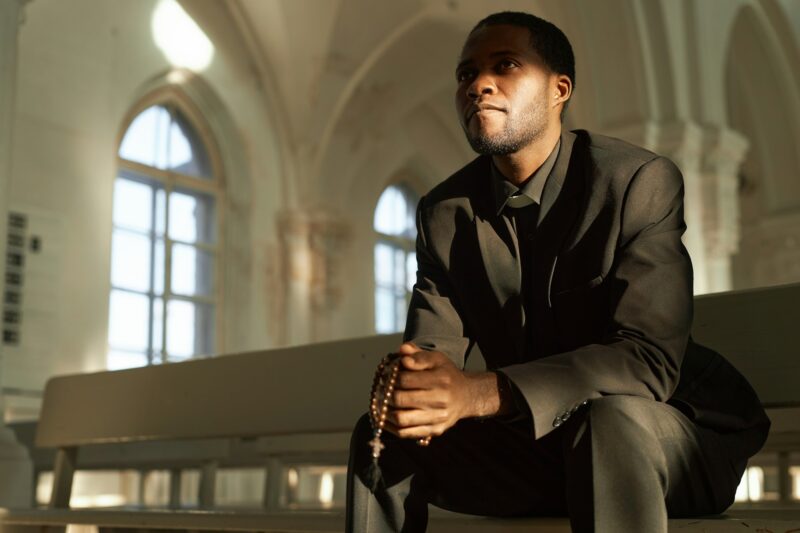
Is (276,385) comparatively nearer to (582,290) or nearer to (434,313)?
(434,313)

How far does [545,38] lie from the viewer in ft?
7.06

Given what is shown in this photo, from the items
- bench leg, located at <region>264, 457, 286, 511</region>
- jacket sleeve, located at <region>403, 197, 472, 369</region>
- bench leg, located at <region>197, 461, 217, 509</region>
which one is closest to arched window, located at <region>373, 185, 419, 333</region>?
bench leg, located at <region>197, 461, 217, 509</region>

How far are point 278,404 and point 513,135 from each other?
193 cm

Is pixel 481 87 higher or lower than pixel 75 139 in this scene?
lower

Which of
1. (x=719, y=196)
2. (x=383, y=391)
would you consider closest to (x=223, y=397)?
(x=383, y=391)

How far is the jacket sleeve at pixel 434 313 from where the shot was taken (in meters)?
2.17

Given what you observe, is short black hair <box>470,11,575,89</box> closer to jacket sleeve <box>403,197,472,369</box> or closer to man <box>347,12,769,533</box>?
man <box>347,12,769,533</box>

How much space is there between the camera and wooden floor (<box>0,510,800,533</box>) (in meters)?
1.79

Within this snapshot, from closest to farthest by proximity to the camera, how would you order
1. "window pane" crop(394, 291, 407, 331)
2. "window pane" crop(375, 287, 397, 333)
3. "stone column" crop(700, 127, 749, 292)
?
"stone column" crop(700, 127, 749, 292)
"window pane" crop(375, 287, 397, 333)
"window pane" crop(394, 291, 407, 331)

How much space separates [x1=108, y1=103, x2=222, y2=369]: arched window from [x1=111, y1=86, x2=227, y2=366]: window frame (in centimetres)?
1

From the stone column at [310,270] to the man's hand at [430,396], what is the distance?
12.0 meters

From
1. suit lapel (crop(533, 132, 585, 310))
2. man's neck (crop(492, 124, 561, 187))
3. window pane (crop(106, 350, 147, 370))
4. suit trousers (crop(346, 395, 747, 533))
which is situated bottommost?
suit trousers (crop(346, 395, 747, 533))

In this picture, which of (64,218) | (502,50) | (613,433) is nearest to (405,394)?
(613,433)

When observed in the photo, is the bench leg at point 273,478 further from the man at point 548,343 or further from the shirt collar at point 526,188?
the shirt collar at point 526,188
